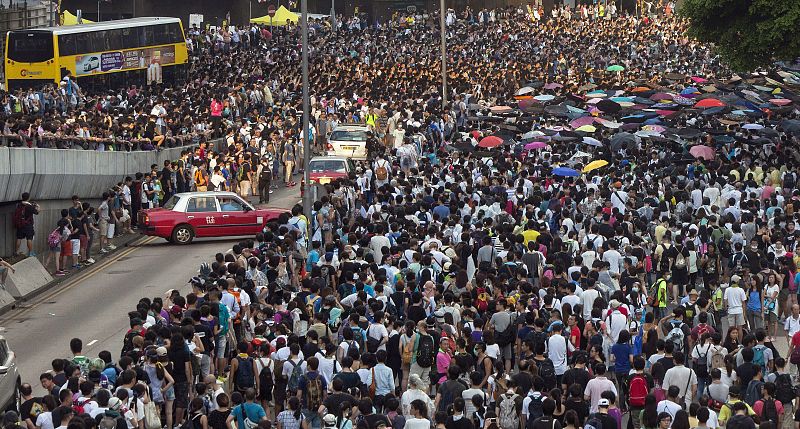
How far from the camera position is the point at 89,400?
52.2 ft

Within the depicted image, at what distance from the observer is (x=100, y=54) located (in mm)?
53219

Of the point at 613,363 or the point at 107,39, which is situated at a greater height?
the point at 107,39

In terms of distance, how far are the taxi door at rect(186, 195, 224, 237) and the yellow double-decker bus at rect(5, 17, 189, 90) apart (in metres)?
19.4

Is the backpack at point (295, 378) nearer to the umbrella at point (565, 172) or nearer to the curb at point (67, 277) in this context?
the curb at point (67, 277)

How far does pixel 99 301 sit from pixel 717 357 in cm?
1357

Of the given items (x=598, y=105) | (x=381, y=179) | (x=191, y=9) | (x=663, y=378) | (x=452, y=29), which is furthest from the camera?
(x=191, y=9)

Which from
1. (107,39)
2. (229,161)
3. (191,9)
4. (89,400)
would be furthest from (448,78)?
(89,400)

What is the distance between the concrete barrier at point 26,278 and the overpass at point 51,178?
1.63 m

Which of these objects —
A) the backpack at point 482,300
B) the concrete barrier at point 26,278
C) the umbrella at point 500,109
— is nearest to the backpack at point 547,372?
the backpack at point 482,300

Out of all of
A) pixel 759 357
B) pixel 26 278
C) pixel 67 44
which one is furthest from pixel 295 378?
pixel 67 44

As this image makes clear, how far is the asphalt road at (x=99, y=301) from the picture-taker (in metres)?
24.3

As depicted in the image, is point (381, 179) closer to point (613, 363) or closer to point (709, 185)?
point (709, 185)

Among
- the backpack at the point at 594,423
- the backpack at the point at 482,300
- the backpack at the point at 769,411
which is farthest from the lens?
the backpack at the point at 482,300

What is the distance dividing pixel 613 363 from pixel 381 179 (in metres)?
15.9
